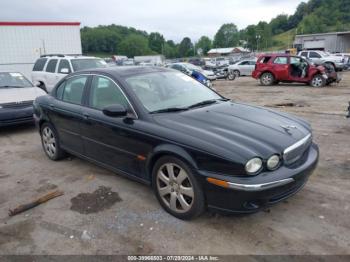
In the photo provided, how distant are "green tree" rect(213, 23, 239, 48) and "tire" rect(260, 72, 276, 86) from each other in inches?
5283

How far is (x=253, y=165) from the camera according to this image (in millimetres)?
2986

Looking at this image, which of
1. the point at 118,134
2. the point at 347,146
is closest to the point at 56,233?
the point at 118,134

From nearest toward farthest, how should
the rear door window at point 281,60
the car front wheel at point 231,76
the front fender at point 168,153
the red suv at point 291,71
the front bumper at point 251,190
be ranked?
the front bumper at point 251,190, the front fender at point 168,153, the red suv at point 291,71, the rear door window at point 281,60, the car front wheel at point 231,76

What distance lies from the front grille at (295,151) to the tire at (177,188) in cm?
92

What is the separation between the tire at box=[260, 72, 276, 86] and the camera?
17.3m

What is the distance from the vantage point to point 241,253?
9.60 feet

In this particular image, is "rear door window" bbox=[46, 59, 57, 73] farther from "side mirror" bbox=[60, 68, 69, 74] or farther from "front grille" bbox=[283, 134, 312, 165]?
"front grille" bbox=[283, 134, 312, 165]

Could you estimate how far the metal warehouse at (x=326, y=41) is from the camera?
1831 inches

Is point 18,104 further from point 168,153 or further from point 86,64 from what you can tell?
point 168,153

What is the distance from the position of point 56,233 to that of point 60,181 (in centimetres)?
144

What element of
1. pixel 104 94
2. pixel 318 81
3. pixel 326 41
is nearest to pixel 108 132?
pixel 104 94

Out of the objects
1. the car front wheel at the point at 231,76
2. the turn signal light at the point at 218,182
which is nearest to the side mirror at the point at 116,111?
the turn signal light at the point at 218,182

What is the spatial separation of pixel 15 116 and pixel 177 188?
18.1ft

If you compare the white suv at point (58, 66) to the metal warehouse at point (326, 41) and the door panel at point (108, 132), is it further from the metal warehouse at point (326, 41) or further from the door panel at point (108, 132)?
the metal warehouse at point (326, 41)
